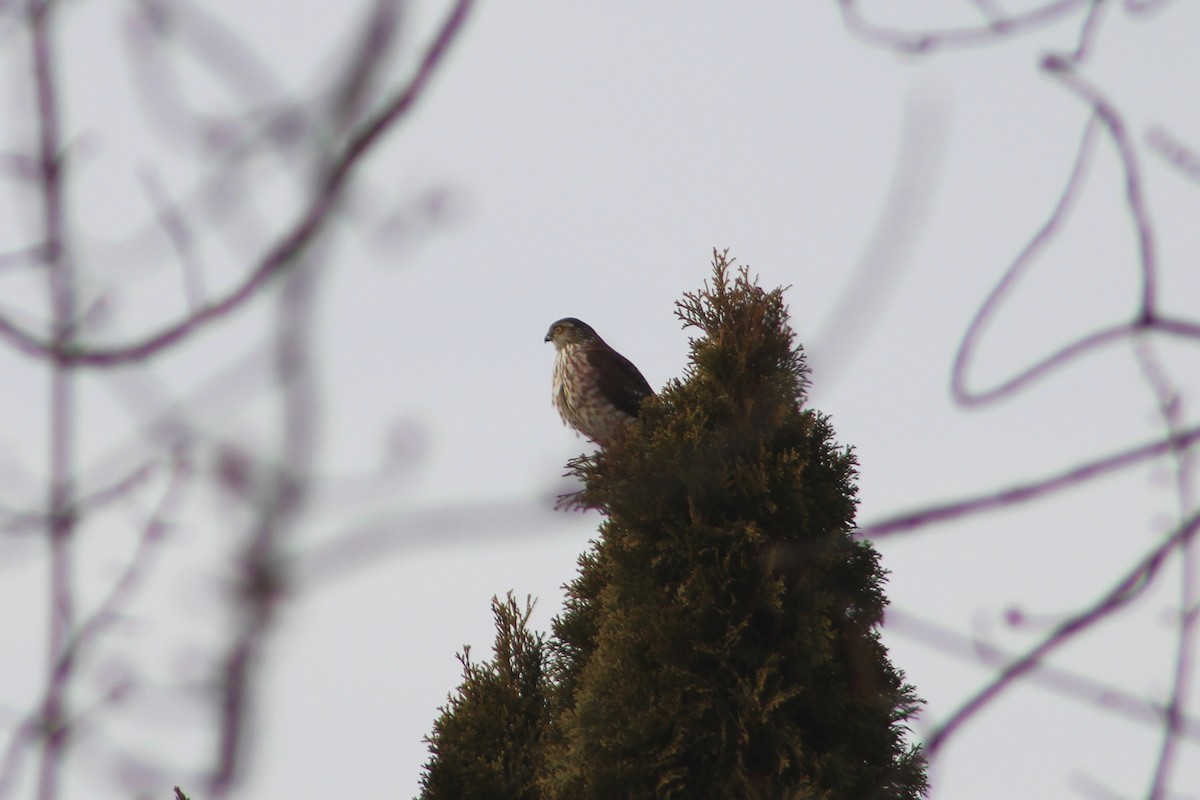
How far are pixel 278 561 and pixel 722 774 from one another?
11.8 feet

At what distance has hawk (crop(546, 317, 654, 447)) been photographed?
7.41 m

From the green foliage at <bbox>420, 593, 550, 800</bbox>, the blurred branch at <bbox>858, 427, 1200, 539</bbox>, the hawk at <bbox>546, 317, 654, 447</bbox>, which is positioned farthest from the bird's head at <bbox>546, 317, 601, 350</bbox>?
the blurred branch at <bbox>858, 427, 1200, 539</bbox>

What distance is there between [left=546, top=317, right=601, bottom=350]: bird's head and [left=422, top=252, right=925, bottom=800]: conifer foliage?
2.74 m

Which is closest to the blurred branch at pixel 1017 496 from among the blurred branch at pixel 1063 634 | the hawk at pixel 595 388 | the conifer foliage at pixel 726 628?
the blurred branch at pixel 1063 634

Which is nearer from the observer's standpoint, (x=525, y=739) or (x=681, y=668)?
(x=681, y=668)

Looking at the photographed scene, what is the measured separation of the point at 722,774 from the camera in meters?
4.82

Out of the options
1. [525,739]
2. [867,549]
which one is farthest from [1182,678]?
[525,739]

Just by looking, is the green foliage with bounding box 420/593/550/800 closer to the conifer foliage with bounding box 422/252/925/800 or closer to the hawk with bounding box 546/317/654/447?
the conifer foliage with bounding box 422/252/925/800

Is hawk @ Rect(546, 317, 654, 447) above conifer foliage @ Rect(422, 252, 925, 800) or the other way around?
above

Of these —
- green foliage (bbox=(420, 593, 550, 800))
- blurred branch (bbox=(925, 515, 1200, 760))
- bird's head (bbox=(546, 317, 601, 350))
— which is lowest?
blurred branch (bbox=(925, 515, 1200, 760))

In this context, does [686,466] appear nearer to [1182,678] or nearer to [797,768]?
[797,768]

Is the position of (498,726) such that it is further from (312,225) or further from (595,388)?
(312,225)

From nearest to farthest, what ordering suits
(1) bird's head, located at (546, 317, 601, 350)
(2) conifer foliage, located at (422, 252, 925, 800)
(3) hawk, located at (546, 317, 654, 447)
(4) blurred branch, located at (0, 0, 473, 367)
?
(4) blurred branch, located at (0, 0, 473, 367), (2) conifer foliage, located at (422, 252, 925, 800), (3) hawk, located at (546, 317, 654, 447), (1) bird's head, located at (546, 317, 601, 350)

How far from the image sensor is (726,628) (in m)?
4.96
